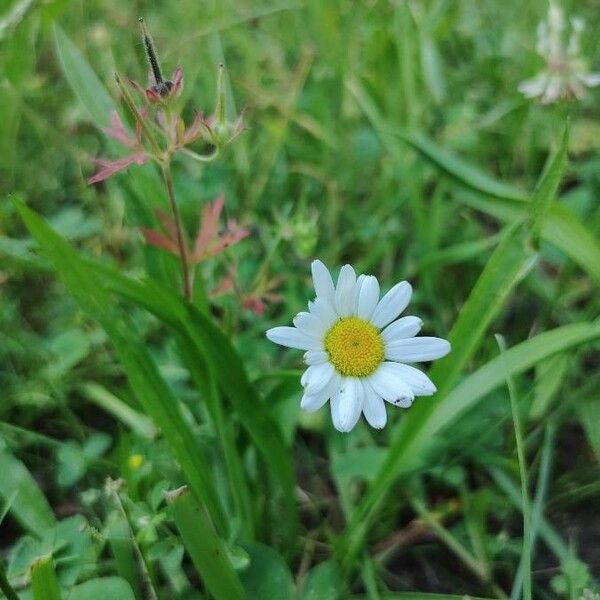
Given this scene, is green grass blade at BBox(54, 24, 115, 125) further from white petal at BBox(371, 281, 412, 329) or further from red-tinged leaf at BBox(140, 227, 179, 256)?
white petal at BBox(371, 281, 412, 329)

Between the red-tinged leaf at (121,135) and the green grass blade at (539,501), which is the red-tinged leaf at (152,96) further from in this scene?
the green grass blade at (539,501)

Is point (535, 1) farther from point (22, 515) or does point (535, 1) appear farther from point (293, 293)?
point (22, 515)

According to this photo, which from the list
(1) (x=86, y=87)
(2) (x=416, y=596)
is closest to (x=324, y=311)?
(2) (x=416, y=596)

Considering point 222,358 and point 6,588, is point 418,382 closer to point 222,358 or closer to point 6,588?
point 222,358

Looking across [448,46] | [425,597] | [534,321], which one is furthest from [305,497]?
[448,46]

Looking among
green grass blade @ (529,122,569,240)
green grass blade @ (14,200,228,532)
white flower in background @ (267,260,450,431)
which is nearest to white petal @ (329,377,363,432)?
white flower in background @ (267,260,450,431)

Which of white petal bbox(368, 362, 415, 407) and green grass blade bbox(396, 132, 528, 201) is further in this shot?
green grass blade bbox(396, 132, 528, 201)
